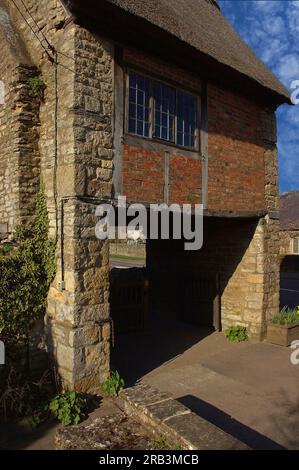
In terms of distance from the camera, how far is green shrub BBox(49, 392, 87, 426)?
4930 mm

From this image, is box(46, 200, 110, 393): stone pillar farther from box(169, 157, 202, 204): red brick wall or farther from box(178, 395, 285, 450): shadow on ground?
box(169, 157, 202, 204): red brick wall

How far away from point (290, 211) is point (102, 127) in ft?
87.9

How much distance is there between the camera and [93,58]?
5.70 m

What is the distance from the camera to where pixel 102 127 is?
5789 mm

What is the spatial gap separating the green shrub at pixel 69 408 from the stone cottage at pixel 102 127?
0.81 feet

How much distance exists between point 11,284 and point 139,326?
4.86 meters

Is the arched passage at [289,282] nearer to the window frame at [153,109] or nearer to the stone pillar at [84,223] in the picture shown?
the window frame at [153,109]

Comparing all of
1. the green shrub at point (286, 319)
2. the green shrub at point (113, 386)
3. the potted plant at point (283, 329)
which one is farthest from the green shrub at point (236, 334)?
the green shrub at point (113, 386)

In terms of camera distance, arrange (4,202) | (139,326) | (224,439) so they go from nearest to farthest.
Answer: (224,439) < (4,202) < (139,326)

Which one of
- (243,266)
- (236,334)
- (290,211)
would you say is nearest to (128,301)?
(236,334)

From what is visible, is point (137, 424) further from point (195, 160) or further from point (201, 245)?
point (201, 245)

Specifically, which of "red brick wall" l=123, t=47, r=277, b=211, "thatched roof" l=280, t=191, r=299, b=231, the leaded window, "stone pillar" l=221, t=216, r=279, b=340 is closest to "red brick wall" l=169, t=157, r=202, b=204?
"red brick wall" l=123, t=47, r=277, b=211

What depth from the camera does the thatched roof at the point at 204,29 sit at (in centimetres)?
574

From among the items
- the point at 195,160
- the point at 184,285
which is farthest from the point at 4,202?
the point at 184,285
